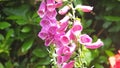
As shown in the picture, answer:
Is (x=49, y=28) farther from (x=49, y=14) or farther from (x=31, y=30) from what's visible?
(x=31, y=30)

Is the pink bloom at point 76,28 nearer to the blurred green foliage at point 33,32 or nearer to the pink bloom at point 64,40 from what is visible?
the pink bloom at point 64,40

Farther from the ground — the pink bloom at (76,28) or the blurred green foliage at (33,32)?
the pink bloom at (76,28)

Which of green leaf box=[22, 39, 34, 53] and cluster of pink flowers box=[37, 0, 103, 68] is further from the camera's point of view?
green leaf box=[22, 39, 34, 53]

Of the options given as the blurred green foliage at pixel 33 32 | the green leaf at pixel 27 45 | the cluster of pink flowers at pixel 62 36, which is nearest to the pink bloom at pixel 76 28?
the cluster of pink flowers at pixel 62 36

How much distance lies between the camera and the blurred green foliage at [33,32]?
377 cm

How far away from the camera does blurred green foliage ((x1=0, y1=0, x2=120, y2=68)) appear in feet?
12.4

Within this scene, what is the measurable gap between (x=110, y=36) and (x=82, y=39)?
196 centimetres

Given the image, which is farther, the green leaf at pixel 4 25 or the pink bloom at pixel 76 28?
the green leaf at pixel 4 25

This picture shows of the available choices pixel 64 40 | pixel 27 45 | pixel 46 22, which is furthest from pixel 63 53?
pixel 27 45

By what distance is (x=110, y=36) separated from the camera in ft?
13.3

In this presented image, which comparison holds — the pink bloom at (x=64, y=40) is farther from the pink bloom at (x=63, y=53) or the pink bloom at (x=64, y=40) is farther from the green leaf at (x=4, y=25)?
the green leaf at (x=4, y=25)

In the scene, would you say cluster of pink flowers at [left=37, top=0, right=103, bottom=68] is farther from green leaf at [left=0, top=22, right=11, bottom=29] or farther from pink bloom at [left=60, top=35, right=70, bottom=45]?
green leaf at [left=0, top=22, right=11, bottom=29]

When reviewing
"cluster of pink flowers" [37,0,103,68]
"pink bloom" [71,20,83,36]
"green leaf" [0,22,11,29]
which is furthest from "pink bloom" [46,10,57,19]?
"green leaf" [0,22,11,29]

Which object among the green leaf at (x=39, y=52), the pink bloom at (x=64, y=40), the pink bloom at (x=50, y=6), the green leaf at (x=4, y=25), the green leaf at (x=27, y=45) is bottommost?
the green leaf at (x=39, y=52)
